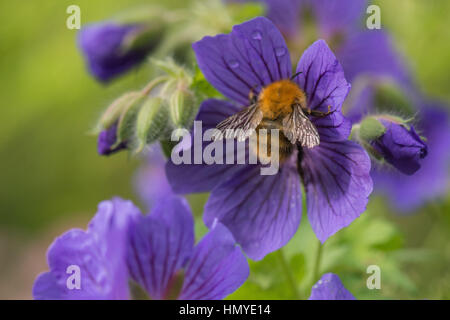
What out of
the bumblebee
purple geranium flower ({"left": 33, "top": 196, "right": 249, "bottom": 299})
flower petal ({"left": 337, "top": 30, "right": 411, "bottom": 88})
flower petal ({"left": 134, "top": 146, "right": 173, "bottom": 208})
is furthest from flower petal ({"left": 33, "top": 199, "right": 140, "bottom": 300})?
flower petal ({"left": 337, "top": 30, "right": 411, "bottom": 88})

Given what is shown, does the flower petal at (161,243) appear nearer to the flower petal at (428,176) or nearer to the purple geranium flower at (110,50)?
the purple geranium flower at (110,50)

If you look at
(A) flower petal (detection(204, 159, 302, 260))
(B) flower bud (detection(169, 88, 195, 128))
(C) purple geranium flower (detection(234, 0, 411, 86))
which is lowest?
(A) flower petal (detection(204, 159, 302, 260))

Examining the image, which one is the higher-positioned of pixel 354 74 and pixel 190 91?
pixel 354 74

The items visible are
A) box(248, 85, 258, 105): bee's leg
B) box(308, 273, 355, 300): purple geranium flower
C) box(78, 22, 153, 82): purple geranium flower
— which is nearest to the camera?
box(308, 273, 355, 300): purple geranium flower

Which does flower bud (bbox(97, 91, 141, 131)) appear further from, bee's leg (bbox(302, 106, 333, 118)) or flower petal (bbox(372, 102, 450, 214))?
flower petal (bbox(372, 102, 450, 214))
